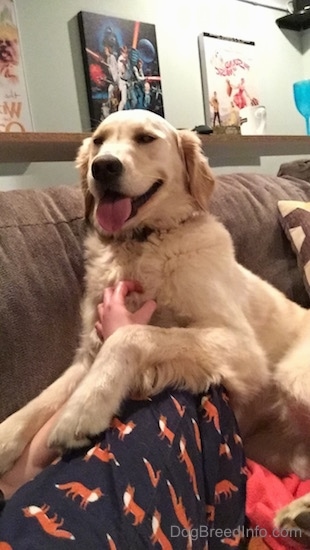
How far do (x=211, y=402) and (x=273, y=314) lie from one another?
0.57 m

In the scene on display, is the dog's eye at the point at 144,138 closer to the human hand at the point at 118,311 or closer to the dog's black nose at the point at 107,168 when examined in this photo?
the dog's black nose at the point at 107,168

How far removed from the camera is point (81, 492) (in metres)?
0.89

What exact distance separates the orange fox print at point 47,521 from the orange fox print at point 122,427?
0.71 feet

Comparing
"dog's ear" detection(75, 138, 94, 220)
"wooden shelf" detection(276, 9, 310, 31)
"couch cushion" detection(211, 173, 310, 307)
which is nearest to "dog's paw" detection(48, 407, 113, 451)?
"dog's ear" detection(75, 138, 94, 220)

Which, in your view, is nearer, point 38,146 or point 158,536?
point 158,536

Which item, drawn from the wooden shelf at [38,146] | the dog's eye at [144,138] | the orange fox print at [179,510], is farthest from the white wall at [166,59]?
the orange fox print at [179,510]

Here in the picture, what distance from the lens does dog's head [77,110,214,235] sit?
1.43 meters

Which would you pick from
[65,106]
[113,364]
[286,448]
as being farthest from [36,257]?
[65,106]

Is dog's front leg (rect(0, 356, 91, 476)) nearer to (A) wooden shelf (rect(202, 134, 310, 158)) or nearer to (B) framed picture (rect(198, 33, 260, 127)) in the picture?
(A) wooden shelf (rect(202, 134, 310, 158))

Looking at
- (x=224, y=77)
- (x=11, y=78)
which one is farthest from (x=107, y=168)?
(x=224, y=77)

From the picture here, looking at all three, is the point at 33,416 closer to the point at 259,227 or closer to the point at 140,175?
the point at 140,175

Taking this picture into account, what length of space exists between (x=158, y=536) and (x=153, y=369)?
1.34ft

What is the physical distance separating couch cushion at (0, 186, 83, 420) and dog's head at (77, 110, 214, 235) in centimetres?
12

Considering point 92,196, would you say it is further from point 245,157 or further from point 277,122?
point 277,122
